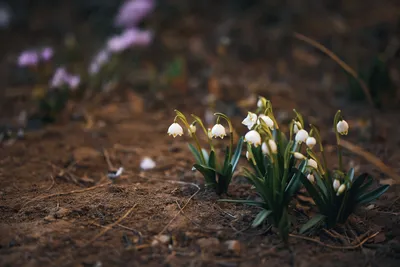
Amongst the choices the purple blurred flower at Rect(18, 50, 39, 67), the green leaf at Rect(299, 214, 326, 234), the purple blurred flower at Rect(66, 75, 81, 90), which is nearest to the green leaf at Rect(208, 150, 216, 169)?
the green leaf at Rect(299, 214, 326, 234)

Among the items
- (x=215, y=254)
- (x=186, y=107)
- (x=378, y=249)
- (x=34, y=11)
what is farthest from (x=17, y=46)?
(x=378, y=249)

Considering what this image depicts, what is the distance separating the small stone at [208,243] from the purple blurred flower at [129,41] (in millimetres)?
2670

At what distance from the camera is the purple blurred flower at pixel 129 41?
13.6 feet

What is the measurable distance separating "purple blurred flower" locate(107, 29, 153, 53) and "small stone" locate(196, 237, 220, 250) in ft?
8.76

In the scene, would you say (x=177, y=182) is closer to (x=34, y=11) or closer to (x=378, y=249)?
(x=378, y=249)

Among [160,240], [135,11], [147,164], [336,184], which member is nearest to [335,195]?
[336,184]

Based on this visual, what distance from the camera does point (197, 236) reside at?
1.93 m

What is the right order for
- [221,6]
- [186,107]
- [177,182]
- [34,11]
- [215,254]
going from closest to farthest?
[215,254] → [177,182] → [186,107] → [221,6] → [34,11]

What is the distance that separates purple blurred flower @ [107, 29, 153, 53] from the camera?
4160mm

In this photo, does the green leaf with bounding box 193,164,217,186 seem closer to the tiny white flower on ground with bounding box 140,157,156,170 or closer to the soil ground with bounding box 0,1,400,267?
the soil ground with bounding box 0,1,400,267

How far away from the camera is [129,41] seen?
4234 millimetres

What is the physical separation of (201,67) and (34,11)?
2613mm

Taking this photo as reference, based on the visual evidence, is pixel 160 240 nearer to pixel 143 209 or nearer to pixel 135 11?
pixel 143 209

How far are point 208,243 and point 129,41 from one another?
279 cm
